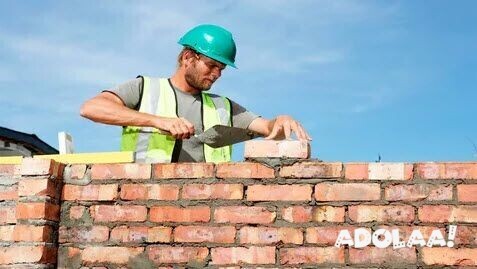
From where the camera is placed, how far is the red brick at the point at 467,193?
11.3ft

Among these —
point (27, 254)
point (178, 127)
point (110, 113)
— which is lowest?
point (27, 254)

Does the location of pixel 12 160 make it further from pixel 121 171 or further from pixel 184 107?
pixel 184 107

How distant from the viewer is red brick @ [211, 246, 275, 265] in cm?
354

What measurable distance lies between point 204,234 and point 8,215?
1.09m

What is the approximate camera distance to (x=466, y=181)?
347 cm

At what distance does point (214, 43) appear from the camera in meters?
4.30

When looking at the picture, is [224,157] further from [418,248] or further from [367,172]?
[418,248]

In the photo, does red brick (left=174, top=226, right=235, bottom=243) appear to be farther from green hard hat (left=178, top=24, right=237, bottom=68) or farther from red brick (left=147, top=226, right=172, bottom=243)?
green hard hat (left=178, top=24, right=237, bottom=68)

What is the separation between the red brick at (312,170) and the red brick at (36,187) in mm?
1203

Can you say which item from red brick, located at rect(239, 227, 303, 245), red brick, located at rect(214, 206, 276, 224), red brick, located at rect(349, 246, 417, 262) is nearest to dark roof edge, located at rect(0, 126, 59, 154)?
red brick, located at rect(214, 206, 276, 224)

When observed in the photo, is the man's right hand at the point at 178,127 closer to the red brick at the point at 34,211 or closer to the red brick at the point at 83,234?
the red brick at the point at 83,234

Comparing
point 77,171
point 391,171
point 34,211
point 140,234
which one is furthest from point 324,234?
point 34,211

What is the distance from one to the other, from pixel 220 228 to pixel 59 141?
4.30ft

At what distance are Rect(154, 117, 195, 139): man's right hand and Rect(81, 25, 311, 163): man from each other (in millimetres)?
43
